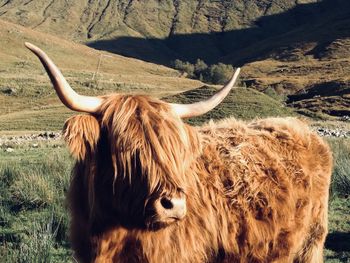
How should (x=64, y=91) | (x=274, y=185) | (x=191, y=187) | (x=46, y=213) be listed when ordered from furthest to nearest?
(x=46, y=213) → (x=274, y=185) → (x=191, y=187) → (x=64, y=91)

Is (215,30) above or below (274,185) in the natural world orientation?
above

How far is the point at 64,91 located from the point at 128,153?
650mm

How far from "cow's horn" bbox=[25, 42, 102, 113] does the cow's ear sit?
9 cm

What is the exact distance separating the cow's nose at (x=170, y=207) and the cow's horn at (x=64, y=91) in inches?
38.0

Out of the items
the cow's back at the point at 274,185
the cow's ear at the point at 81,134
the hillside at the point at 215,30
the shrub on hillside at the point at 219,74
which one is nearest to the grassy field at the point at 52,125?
the cow's ear at the point at 81,134

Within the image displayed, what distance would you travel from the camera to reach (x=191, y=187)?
4227mm

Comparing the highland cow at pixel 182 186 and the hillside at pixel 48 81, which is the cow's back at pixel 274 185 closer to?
the highland cow at pixel 182 186

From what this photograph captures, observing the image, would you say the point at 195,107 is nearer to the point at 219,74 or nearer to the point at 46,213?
the point at 46,213

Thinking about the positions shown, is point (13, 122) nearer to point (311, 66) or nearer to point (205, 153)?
point (205, 153)

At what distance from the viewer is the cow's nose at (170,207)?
11.5ft

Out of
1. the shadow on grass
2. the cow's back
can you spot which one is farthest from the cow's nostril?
the shadow on grass

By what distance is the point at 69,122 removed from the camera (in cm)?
376

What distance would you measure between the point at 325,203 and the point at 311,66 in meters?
91.4

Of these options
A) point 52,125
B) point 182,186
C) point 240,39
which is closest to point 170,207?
point 182,186
